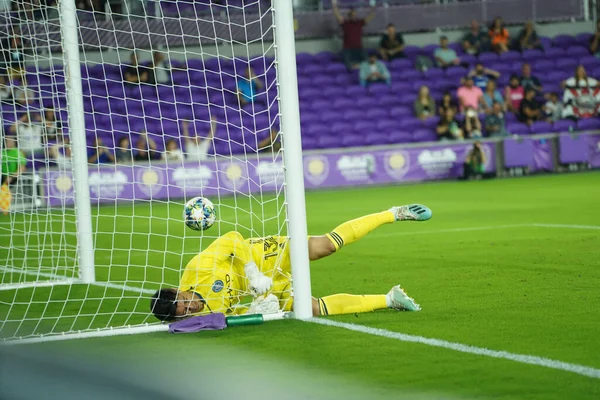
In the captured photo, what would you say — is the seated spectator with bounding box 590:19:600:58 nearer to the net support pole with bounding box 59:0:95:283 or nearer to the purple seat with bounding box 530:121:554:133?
the purple seat with bounding box 530:121:554:133

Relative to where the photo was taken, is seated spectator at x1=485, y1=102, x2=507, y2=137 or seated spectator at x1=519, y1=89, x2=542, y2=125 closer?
seated spectator at x1=485, y1=102, x2=507, y2=137

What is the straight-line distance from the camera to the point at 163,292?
6.68 metres

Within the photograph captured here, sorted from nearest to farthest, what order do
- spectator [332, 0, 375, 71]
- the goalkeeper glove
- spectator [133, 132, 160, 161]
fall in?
the goalkeeper glove → spectator [133, 132, 160, 161] → spectator [332, 0, 375, 71]

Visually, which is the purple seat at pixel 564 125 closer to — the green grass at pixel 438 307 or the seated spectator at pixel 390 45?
the seated spectator at pixel 390 45

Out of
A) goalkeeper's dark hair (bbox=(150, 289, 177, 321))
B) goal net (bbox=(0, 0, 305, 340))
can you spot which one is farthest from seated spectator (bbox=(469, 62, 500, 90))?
goalkeeper's dark hair (bbox=(150, 289, 177, 321))

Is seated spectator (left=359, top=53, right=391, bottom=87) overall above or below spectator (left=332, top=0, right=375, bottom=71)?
below

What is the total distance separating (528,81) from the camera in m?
24.7

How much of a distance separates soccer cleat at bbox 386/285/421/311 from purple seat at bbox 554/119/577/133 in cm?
1838

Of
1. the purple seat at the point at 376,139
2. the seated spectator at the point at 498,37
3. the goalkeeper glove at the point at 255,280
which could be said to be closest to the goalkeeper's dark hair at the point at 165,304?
the goalkeeper glove at the point at 255,280

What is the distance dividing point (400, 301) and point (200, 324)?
1339 millimetres

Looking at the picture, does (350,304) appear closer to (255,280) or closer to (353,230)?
(353,230)

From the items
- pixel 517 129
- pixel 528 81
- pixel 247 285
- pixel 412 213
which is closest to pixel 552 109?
pixel 528 81

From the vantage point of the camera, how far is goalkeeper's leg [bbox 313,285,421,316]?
22.4 ft

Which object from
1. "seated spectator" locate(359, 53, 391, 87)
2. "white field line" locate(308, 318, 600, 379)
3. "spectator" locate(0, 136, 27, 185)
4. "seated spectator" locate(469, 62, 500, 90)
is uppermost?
"seated spectator" locate(359, 53, 391, 87)
